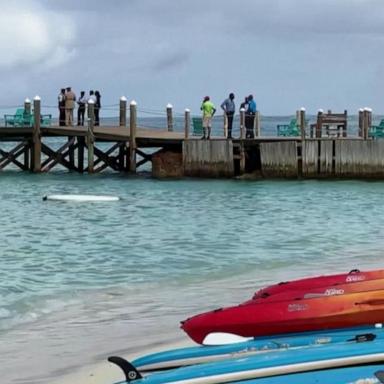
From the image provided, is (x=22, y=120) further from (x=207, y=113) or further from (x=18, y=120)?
(x=207, y=113)

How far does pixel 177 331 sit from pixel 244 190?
19.9 meters

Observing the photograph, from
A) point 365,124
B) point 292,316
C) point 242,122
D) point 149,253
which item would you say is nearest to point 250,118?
point 242,122

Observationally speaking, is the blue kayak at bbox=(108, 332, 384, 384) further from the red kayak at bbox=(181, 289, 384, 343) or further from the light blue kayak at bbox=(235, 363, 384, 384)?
the red kayak at bbox=(181, 289, 384, 343)

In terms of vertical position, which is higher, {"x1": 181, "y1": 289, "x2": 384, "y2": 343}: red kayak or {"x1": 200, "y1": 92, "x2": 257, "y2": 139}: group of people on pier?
{"x1": 200, "y1": 92, "x2": 257, "y2": 139}: group of people on pier

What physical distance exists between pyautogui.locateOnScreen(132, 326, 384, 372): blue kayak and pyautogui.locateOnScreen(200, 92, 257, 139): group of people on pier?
2344 centimetres

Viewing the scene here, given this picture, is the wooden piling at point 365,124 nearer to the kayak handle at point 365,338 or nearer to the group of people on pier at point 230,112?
the group of people on pier at point 230,112

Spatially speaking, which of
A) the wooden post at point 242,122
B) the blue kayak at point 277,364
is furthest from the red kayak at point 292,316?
the wooden post at point 242,122

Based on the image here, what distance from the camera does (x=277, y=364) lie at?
17.3ft

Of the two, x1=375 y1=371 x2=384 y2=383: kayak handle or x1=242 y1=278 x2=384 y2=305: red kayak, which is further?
x1=242 y1=278 x2=384 y2=305: red kayak

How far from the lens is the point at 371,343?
18.2 feet

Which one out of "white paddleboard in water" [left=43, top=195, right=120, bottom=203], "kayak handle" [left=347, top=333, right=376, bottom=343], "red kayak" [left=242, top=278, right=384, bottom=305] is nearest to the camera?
"kayak handle" [left=347, top=333, right=376, bottom=343]

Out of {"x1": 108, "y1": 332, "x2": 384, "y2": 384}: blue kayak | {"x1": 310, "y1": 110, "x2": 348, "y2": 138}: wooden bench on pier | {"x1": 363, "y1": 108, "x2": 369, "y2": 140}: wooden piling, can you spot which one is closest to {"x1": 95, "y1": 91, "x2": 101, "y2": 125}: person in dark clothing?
{"x1": 310, "y1": 110, "x2": 348, "y2": 138}: wooden bench on pier

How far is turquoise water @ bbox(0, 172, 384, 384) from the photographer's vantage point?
948 centimetres

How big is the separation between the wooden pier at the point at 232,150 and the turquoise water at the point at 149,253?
54 cm
